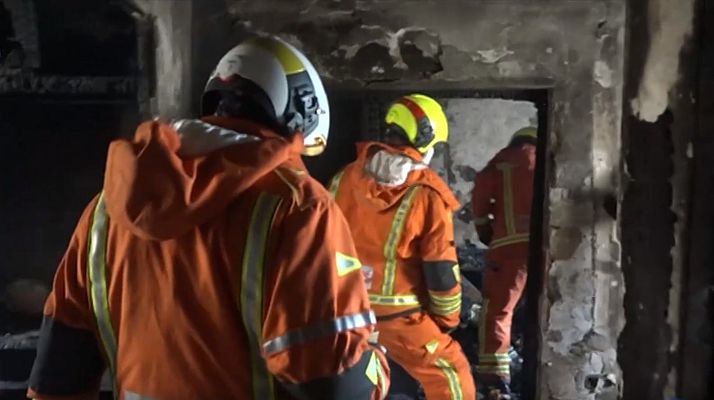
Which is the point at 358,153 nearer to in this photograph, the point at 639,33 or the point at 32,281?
the point at 639,33

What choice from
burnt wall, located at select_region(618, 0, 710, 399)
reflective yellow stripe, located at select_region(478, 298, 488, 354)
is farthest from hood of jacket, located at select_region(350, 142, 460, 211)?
burnt wall, located at select_region(618, 0, 710, 399)

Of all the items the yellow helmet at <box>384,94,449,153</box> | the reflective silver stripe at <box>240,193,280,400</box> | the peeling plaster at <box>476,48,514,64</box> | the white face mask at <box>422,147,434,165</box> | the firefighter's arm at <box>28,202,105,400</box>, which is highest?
the peeling plaster at <box>476,48,514,64</box>

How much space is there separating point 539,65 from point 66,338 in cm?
157

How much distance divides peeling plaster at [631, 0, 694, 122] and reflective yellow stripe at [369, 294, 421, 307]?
96 cm

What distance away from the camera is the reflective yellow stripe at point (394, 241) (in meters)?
2.81

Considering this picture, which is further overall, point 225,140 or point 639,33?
point 639,33

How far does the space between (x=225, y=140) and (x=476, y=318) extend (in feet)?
5.26

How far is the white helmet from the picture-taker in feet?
5.39

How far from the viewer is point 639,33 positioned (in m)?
2.48

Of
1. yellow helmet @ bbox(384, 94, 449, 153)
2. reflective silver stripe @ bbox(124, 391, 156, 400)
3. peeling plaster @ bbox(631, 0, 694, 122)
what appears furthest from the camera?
yellow helmet @ bbox(384, 94, 449, 153)

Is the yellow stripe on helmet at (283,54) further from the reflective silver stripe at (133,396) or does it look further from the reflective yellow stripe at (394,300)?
the reflective yellow stripe at (394,300)

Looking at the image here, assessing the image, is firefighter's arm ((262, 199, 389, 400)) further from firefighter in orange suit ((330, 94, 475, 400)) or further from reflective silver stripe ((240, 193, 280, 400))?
firefighter in orange suit ((330, 94, 475, 400))

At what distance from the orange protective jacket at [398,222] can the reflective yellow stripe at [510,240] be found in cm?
14

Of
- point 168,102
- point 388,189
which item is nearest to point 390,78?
point 388,189
